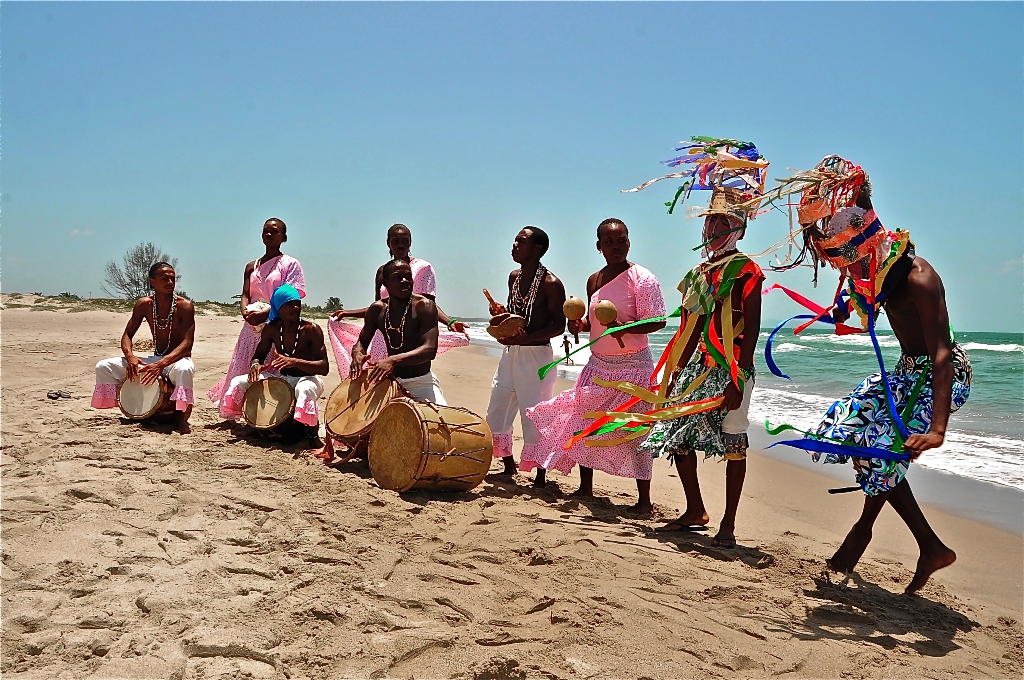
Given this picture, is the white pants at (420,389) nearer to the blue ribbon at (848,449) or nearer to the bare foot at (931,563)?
the blue ribbon at (848,449)

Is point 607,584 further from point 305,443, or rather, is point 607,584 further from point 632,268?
point 305,443

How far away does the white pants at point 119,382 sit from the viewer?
247 inches

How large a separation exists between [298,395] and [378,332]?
86 centimetres

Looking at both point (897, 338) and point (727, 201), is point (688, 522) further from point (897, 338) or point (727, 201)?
point (727, 201)

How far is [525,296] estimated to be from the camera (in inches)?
228

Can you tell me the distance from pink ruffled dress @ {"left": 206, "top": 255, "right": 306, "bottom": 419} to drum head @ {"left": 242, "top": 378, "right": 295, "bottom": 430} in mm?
725

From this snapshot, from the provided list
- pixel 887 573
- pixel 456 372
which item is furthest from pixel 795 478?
pixel 456 372

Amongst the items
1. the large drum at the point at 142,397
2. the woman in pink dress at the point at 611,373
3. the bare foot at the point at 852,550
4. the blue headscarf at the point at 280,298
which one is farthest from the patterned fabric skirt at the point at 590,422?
the large drum at the point at 142,397

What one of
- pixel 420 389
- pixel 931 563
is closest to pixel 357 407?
pixel 420 389

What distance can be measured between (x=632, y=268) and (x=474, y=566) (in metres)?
2.46

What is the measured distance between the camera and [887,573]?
13.9 ft

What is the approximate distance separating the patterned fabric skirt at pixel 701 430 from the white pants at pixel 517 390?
1311 mm

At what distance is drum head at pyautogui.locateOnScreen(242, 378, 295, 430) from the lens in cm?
601

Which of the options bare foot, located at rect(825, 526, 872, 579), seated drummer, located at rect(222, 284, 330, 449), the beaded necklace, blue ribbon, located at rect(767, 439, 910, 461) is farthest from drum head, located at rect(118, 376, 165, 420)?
bare foot, located at rect(825, 526, 872, 579)
